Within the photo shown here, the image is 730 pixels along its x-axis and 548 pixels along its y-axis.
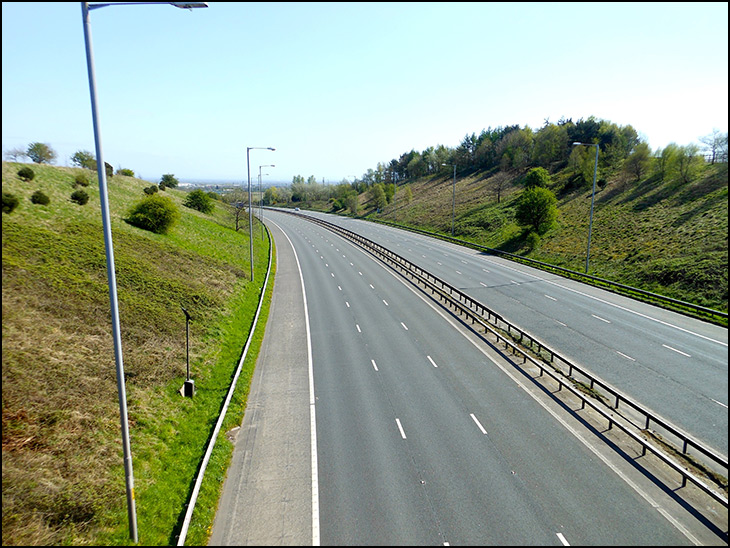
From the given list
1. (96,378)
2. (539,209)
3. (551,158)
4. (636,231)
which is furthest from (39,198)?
(551,158)

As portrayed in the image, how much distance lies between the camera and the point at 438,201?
93.6 m

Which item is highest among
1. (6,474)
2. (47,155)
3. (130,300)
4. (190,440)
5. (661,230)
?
(47,155)

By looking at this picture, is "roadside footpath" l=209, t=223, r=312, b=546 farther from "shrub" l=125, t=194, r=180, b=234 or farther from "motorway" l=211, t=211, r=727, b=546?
"shrub" l=125, t=194, r=180, b=234

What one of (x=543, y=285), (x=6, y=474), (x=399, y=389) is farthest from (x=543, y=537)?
(x=543, y=285)

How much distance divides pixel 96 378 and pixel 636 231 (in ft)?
128

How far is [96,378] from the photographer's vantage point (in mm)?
13852

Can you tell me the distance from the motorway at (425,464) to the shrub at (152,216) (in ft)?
59.4

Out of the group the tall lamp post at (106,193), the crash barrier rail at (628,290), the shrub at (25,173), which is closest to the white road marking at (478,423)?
the tall lamp post at (106,193)

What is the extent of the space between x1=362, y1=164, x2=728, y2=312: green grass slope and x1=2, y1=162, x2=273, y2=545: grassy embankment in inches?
775

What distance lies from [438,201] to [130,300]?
80.8m

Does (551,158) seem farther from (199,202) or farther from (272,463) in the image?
(272,463)

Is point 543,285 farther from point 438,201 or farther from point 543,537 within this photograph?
point 438,201

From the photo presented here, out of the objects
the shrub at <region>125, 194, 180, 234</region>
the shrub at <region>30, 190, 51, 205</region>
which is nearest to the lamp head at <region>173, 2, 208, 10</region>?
the shrub at <region>30, 190, 51, 205</region>

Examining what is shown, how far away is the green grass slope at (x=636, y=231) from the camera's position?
21547 mm
